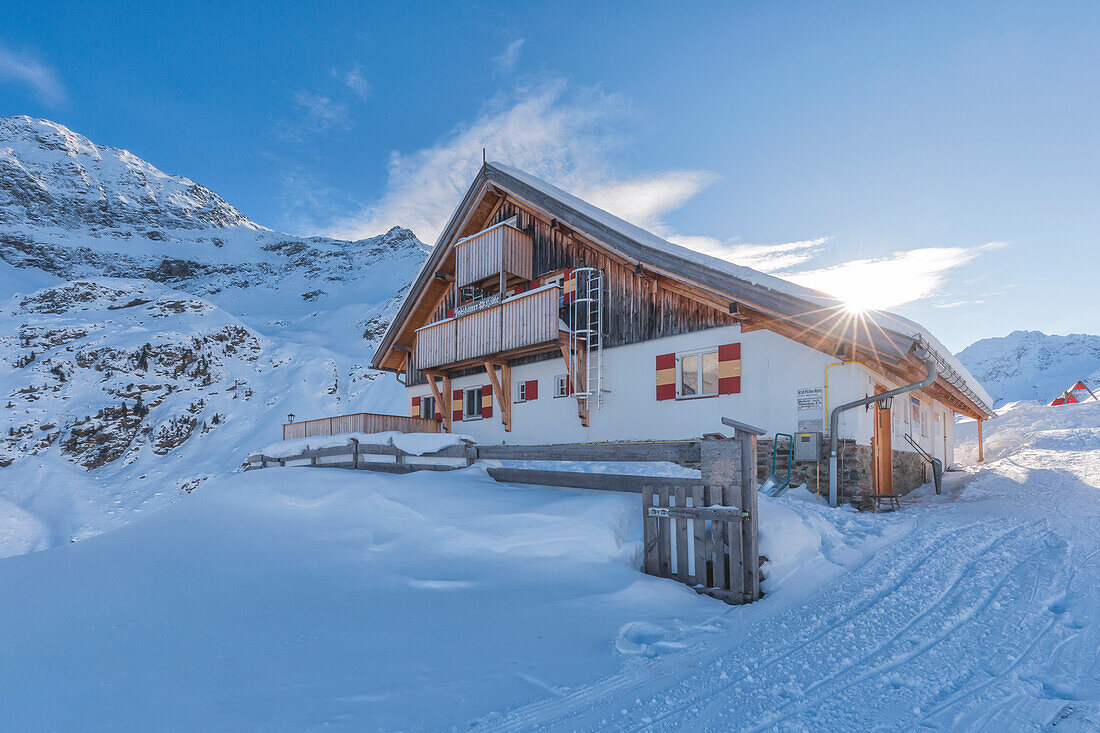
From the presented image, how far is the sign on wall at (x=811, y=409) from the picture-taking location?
12227mm

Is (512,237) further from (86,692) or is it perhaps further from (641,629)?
(86,692)

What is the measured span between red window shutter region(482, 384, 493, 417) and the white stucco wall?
259 mm

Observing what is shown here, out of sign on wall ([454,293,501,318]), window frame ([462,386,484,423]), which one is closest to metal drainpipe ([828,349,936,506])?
sign on wall ([454,293,501,318])

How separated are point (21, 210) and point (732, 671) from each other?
11496cm

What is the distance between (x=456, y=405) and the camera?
20.5 metres

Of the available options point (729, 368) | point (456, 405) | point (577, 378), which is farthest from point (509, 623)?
point (456, 405)

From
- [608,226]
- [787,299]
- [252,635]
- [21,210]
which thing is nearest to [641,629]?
[252,635]

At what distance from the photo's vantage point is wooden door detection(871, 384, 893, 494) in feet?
43.4

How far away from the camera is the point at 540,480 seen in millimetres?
8688

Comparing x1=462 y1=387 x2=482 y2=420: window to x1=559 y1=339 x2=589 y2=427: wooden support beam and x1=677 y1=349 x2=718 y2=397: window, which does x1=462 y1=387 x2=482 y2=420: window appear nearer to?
x1=559 y1=339 x2=589 y2=427: wooden support beam

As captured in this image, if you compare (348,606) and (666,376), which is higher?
(666,376)

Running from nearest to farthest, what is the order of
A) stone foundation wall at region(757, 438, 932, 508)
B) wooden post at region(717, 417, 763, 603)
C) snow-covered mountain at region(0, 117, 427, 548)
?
wooden post at region(717, 417, 763, 603) < stone foundation wall at region(757, 438, 932, 508) < snow-covered mountain at region(0, 117, 427, 548)

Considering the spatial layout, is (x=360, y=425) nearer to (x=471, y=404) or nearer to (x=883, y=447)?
(x=471, y=404)

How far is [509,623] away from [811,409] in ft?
30.8
